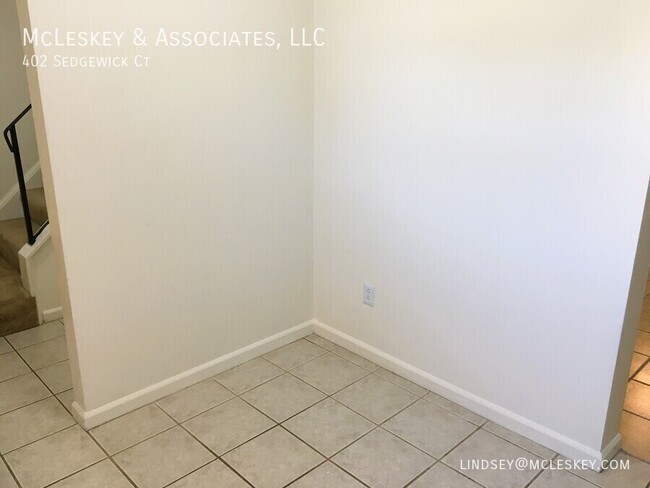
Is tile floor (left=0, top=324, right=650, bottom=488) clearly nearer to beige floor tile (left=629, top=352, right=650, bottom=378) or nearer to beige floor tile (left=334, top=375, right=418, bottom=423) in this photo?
beige floor tile (left=334, top=375, right=418, bottom=423)

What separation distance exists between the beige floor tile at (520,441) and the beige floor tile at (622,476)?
0.11 meters

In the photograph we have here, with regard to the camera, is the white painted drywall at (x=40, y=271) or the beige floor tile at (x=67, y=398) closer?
the beige floor tile at (x=67, y=398)

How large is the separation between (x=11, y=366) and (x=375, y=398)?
178 cm

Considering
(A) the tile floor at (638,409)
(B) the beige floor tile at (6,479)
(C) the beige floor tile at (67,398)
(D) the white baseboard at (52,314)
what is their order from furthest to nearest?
(D) the white baseboard at (52,314) < (C) the beige floor tile at (67,398) < (A) the tile floor at (638,409) < (B) the beige floor tile at (6,479)

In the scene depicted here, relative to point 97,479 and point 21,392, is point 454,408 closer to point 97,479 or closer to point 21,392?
point 97,479

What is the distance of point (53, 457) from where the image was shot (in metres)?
1.92

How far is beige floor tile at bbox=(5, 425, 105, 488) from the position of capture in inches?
71.9

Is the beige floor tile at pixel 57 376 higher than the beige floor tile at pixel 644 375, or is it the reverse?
the beige floor tile at pixel 57 376

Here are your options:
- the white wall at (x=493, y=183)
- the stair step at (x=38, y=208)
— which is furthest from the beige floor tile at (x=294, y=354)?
Result: the stair step at (x=38, y=208)

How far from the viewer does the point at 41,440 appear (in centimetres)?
201

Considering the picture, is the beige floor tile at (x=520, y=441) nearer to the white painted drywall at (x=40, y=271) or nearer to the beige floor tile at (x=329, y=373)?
the beige floor tile at (x=329, y=373)

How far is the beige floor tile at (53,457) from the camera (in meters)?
1.83

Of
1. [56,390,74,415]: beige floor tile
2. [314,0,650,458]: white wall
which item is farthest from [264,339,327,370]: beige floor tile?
[56,390,74,415]: beige floor tile

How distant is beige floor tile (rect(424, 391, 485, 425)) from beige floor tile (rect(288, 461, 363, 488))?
612 mm
